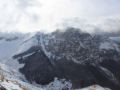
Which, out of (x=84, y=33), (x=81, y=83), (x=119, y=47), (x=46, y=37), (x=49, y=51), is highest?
(x=46, y=37)

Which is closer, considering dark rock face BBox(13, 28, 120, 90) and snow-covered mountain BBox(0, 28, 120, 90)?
snow-covered mountain BBox(0, 28, 120, 90)

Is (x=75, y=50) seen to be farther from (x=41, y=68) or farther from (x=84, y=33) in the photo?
(x=41, y=68)

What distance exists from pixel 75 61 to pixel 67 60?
39.3 feet

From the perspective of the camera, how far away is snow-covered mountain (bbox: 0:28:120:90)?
91894 mm

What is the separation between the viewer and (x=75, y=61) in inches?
5000

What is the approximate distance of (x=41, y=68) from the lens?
102 meters

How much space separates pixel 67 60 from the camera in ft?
419

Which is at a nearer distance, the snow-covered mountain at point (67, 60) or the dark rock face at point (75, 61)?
the snow-covered mountain at point (67, 60)

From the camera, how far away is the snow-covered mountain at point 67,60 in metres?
91.9

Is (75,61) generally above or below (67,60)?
below

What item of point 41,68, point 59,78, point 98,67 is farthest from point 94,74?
point 41,68

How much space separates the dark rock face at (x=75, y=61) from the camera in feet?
304

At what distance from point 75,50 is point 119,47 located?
95901 mm

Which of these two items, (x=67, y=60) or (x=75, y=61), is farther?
(x=67, y=60)
